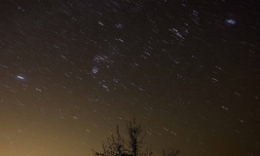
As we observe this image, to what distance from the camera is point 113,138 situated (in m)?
16.8

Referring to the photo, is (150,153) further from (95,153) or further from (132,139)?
(95,153)

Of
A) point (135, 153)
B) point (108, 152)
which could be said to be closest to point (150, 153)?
point (135, 153)

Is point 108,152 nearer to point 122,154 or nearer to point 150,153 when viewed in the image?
point 122,154

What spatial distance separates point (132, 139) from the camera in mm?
17359

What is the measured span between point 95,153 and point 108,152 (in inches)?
21.4

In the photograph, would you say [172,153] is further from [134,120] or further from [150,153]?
[134,120]

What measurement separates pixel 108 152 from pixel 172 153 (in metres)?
2.91

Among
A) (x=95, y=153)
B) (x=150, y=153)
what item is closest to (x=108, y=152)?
(x=95, y=153)

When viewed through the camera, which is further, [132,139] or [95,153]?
[132,139]

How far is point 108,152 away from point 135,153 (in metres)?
1.29

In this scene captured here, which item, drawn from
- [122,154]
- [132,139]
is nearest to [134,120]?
[132,139]

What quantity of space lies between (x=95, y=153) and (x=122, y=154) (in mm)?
1116

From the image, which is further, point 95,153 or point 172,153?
point 172,153

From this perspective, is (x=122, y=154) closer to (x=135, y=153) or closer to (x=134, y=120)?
(x=135, y=153)
